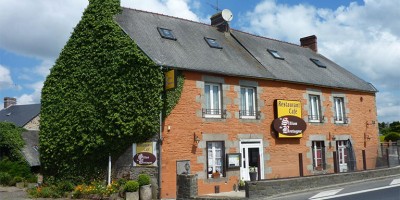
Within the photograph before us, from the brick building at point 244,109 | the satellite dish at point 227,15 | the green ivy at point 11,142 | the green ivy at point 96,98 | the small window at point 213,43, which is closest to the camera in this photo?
the green ivy at point 96,98

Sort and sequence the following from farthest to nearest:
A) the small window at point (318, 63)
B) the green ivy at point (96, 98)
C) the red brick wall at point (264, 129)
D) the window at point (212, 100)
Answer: the small window at point (318, 63), the window at point (212, 100), the red brick wall at point (264, 129), the green ivy at point (96, 98)

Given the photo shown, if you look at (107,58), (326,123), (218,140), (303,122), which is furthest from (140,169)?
(326,123)

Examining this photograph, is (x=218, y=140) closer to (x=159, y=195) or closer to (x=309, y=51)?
(x=159, y=195)

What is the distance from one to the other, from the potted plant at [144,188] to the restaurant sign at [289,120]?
6.92 meters

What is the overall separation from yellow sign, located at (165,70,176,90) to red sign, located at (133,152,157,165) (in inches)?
104

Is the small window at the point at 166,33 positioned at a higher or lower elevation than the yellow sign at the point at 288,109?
higher

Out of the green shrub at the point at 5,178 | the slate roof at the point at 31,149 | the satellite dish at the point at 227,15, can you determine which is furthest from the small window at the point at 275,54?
the green shrub at the point at 5,178

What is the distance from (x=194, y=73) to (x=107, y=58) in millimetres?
3641

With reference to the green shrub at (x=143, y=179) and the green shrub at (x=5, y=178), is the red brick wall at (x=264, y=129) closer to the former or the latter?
the green shrub at (x=143, y=179)

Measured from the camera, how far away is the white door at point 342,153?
20575mm

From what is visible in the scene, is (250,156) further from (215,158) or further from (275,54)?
(275,54)

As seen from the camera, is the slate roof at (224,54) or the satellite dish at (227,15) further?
the satellite dish at (227,15)

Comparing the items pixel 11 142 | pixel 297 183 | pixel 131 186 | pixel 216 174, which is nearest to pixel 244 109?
pixel 216 174

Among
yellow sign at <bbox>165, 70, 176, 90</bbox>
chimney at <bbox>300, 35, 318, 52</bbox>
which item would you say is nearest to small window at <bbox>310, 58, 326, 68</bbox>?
chimney at <bbox>300, 35, 318, 52</bbox>
